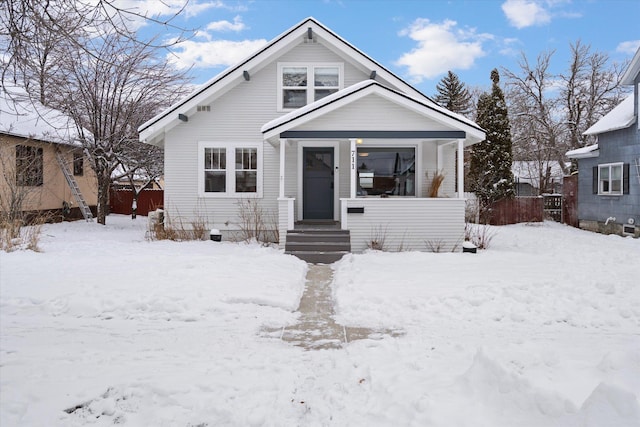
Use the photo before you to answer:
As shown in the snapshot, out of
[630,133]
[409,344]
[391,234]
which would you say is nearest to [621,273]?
[391,234]

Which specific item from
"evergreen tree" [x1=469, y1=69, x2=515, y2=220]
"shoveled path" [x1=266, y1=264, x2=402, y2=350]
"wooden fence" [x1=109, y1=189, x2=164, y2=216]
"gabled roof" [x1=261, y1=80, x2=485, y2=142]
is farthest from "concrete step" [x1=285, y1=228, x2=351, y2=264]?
"wooden fence" [x1=109, y1=189, x2=164, y2=216]

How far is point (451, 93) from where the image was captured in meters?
38.8

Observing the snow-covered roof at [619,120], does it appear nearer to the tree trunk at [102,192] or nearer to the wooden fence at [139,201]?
the tree trunk at [102,192]

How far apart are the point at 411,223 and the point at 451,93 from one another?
99.1 ft

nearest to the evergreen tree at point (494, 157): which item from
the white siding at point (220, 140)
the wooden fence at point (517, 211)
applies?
the wooden fence at point (517, 211)

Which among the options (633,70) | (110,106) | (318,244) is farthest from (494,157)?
(110,106)

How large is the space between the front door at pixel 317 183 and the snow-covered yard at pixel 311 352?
14.9 ft

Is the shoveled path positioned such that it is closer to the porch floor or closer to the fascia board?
the porch floor

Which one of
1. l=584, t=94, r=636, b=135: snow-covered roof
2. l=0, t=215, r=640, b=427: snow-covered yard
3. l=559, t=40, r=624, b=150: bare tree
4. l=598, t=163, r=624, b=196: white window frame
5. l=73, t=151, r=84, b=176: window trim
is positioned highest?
l=559, t=40, r=624, b=150: bare tree

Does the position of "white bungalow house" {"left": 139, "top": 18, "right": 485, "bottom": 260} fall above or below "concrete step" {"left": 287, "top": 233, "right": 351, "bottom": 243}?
above

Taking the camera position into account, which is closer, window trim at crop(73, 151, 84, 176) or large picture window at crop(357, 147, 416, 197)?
large picture window at crop(357, 147, 416, 197)

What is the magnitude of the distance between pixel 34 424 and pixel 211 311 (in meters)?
3.04

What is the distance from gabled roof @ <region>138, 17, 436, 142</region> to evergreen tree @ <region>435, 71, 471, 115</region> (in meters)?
26.4

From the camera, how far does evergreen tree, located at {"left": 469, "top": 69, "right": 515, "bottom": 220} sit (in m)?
21.4
